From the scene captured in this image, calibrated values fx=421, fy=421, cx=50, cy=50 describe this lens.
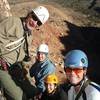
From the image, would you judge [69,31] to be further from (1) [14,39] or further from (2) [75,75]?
(2) [75,75]

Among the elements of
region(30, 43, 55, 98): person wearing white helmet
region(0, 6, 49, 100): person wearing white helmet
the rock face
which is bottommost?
the rock face

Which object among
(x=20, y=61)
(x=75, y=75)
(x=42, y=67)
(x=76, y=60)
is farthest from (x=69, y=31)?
(x=75, y=75)

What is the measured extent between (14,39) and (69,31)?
53.1 ft

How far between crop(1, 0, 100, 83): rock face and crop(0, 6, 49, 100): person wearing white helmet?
7805 mm

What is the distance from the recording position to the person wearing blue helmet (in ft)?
17.9

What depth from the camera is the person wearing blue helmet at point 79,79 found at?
545 cm

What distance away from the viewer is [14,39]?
9.75 meters

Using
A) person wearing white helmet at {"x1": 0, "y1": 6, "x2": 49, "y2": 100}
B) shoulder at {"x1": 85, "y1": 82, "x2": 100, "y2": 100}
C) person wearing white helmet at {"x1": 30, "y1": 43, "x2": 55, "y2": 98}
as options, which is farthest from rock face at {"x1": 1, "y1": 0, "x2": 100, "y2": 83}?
shoulder at {"x1": 85, "y1": 82, "x2": 100, "y2": 100}

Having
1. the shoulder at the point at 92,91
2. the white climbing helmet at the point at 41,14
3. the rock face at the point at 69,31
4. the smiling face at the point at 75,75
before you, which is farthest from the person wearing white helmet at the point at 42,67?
the rock face at the point at 69,31

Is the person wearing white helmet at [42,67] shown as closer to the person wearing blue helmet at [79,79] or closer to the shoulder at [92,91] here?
the person wearing blue helmet at [79,79]

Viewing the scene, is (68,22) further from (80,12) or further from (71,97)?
(71,97)

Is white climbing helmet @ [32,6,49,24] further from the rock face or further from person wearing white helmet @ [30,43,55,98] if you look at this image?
the rock face

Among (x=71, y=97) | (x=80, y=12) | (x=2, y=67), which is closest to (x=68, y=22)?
(x=80, y=12)

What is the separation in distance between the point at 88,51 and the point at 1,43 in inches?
649
